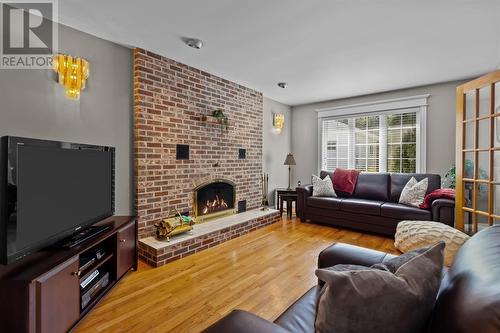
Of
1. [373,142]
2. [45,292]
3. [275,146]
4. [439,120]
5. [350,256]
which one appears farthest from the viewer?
[275,146]

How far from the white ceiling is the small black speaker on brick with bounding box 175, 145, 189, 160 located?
45.2 inches

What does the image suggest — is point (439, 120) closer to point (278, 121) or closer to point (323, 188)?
point (323, 188)

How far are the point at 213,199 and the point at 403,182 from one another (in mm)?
3115

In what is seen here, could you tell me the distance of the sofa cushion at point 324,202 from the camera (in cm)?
392

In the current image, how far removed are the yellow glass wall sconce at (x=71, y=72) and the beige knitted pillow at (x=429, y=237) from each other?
378 centimetres

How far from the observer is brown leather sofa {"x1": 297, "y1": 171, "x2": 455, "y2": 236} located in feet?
10.3

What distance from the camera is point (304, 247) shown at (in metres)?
3.07

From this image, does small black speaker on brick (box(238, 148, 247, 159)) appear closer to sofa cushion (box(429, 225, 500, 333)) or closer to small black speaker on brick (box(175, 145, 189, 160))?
small black speaker on brick (box(175, 145, 189, 160))

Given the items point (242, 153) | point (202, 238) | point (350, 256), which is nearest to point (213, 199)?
point (202, 238)

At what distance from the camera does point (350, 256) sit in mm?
1422

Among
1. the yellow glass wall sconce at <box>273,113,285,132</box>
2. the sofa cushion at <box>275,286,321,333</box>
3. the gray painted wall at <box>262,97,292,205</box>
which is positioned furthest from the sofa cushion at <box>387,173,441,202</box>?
the sofa cushion at <box>275,286,321,333</box>

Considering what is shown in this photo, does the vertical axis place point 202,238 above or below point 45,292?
below

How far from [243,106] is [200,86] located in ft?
3.25

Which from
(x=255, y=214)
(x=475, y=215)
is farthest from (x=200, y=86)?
(x=475, y=215)
